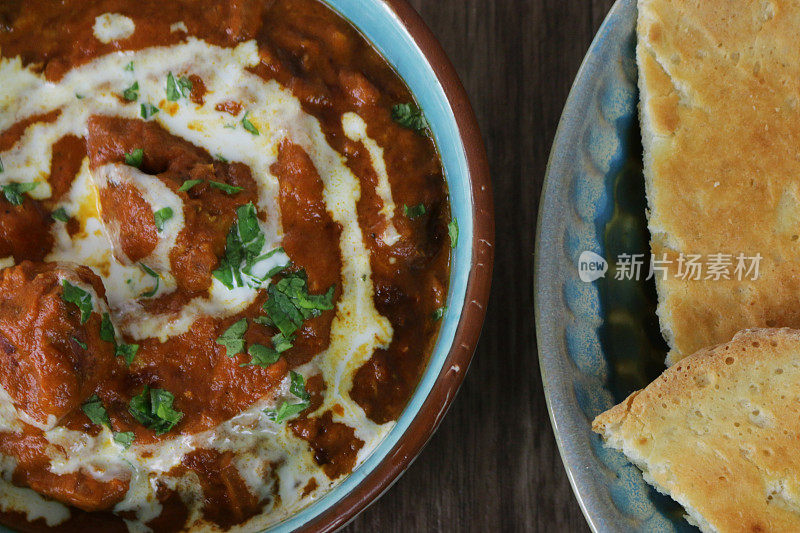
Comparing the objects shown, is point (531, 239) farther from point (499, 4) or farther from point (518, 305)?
point (499, 4)

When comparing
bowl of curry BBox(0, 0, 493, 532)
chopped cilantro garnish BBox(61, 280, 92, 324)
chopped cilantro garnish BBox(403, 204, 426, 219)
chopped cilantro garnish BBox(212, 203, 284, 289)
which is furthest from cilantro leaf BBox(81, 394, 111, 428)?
chopped cilantro garnish BBox(403, 204, 426, 219)

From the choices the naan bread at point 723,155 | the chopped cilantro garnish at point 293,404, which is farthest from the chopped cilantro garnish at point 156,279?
the naan bread at point 723,155

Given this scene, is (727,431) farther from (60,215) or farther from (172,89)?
(60,215)

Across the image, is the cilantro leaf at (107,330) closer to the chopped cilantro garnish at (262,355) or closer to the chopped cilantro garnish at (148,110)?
the chopped cilantro garnish at (262,355)

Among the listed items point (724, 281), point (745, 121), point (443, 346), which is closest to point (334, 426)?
point (443, 346)

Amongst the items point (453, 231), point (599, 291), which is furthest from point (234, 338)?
point (599, 291)

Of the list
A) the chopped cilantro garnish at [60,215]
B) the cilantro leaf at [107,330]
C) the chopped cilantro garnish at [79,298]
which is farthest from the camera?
the chopped cilantro garnish at [60,215]
